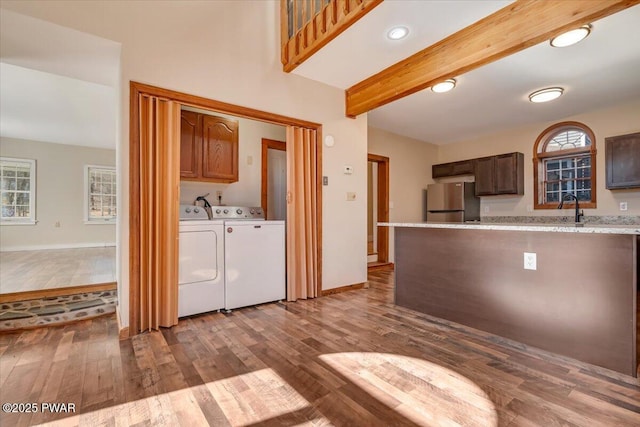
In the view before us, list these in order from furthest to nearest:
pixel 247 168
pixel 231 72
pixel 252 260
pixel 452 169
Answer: pixel 452 169
pixel 247 168
pixel 252 260
pixel 231 72

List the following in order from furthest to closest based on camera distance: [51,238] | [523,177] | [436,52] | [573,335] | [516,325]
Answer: [51,238] < [523,177] < [436,52] < [516,325] < [573,335]

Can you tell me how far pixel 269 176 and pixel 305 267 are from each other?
169 centimetres

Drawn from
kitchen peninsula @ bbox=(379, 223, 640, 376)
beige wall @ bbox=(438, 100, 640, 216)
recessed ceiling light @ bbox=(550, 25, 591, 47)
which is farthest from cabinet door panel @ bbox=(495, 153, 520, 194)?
kitchen peninsula @ bbox=(379, 223, 640, 376)

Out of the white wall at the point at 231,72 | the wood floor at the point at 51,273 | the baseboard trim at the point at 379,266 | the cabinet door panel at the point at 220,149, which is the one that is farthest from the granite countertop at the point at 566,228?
the wood floor at the point at 51,273

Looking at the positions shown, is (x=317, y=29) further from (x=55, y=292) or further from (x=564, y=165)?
(x=564, y=165)

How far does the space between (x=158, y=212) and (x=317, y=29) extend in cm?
221

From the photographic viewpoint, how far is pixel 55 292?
9.76 feet

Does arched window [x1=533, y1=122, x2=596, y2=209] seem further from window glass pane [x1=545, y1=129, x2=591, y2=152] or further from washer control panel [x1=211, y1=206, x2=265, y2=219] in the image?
washer control panel [x1=211, y1=206, x2=265, y2=219]

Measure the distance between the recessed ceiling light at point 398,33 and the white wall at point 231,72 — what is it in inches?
45.7

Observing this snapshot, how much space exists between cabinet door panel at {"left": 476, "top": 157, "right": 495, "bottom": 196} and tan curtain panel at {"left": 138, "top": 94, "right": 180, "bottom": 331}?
5174 mm

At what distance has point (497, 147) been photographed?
18.3 ft

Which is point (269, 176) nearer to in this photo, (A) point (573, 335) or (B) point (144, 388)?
(B) point (144, 388)

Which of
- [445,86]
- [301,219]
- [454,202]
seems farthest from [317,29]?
[454,202]

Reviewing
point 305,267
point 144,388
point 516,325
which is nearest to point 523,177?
point 516,325
